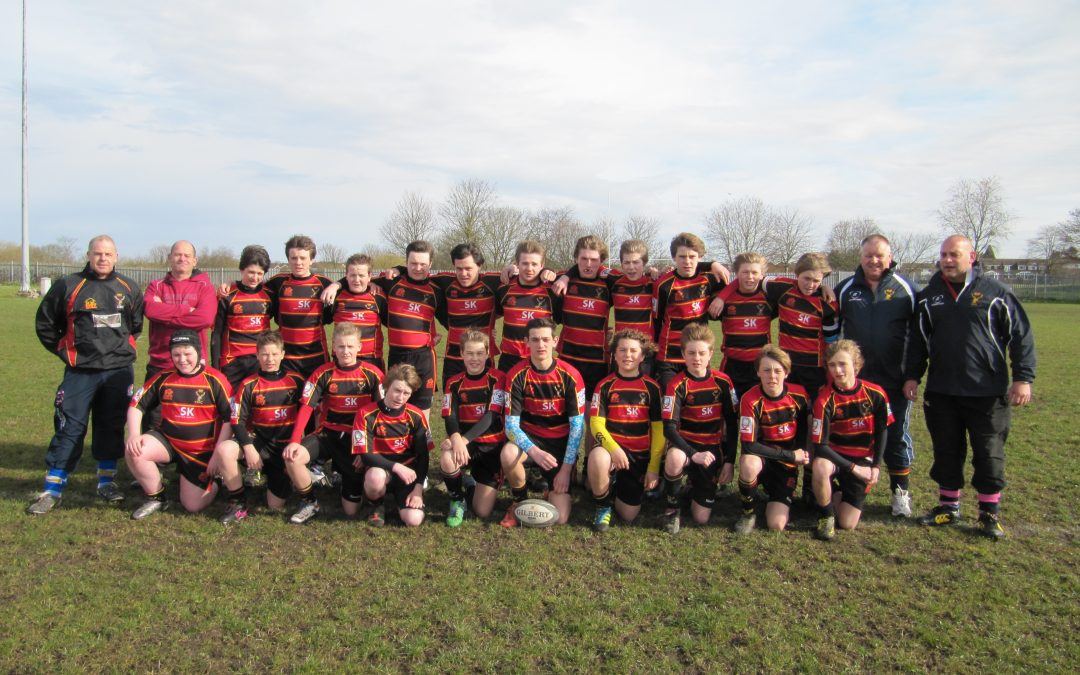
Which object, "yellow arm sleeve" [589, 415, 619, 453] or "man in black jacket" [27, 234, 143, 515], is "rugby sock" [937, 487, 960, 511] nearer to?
"yellow arm sleeve" [589, 415, 619, 453]

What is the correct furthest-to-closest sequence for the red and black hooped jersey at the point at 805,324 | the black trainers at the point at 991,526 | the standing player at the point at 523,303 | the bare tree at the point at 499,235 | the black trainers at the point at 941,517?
the bare tree at the point at 499,235 → the standing player at the point at 523,303 → the red and black hooped jersey at the point at 805,324 → the black trainers at the point at 941,517 → the black trainers at the point at 991,526

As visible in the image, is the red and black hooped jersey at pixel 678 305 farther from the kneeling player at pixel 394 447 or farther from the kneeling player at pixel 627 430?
the kneeling player at pixel 394 447

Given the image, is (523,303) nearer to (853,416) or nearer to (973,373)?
(853,416)

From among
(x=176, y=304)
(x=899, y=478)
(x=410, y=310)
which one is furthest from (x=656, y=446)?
(x=176, y=304)

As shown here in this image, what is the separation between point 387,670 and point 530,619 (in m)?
0.75

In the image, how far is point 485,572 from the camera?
12.8 ft

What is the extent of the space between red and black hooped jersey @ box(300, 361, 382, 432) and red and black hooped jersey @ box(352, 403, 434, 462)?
28 centimetres

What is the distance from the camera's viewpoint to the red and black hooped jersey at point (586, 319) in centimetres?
559

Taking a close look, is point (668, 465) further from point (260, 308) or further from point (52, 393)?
point (52, 393)

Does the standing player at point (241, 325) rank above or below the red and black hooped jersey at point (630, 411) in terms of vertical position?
above

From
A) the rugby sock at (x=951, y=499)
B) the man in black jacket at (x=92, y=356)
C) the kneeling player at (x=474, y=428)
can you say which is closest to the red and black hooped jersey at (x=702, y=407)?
the kneeling player at (x=474, y=428)

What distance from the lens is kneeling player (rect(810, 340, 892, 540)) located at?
4484mm

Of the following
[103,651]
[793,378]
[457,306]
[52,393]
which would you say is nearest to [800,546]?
[793,378]

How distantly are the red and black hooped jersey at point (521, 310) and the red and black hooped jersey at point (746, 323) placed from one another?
1422mm
